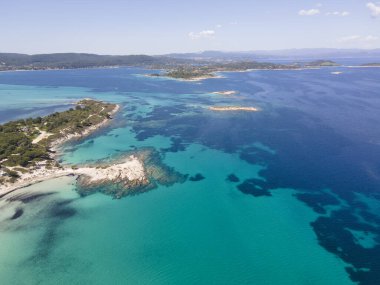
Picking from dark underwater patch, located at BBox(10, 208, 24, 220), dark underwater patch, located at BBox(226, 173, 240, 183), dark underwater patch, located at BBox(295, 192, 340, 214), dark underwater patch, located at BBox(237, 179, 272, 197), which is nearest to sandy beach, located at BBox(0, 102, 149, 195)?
dark underwater patch, located at BBox(10, 208, 24, 220)

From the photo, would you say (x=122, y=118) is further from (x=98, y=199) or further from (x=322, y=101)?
(x=322, y=101)

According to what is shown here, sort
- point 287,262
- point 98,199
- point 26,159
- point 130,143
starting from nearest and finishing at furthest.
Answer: point 287,262, point 98,199, point 26,159, point 130,143

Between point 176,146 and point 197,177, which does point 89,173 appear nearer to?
point 197,177

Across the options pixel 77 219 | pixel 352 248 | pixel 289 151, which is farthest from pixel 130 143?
pixel 352 248

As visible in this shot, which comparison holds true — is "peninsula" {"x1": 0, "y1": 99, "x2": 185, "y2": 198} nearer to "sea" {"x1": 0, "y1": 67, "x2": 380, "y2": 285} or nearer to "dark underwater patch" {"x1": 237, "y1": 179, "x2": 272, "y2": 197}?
"sea" {"x1": 0, "y1": 67, "x2": 380, "y2": 285}

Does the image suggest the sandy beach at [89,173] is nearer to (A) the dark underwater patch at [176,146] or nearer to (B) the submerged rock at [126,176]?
(B) the submerged rock at [126,176]

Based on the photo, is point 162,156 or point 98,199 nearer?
point 98,199
